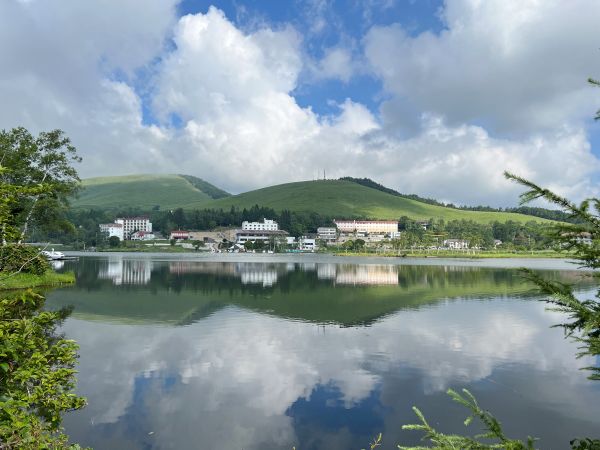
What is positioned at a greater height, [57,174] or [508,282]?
[57,174]

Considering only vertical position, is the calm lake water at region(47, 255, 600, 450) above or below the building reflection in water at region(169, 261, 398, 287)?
above

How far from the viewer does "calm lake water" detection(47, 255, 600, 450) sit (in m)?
15.9

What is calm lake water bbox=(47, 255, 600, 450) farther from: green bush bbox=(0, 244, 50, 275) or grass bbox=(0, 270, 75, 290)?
green bush bbox=(0, 244, 50, 275)

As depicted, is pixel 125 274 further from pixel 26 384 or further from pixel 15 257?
pixel 26 384

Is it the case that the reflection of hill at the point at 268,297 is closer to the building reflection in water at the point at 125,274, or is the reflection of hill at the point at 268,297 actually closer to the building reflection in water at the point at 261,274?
the building reflection in water at the point at 261,274

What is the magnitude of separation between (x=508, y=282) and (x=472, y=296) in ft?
73.9

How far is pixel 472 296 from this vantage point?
178ft

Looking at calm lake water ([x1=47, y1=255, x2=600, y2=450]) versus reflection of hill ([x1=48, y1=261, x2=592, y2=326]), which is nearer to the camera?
calm lake water ([x1=47, y1=255, x2=600, y2=450])

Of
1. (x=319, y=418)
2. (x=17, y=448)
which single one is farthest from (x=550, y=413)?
(x=17, y=448)

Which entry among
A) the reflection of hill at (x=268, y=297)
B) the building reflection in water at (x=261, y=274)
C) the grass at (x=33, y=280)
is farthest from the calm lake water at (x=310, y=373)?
the building reflection in water at (x=261, y=274)

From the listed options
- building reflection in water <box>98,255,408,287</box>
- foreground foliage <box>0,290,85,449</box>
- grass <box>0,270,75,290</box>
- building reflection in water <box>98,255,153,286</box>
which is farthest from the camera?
building reflection in water <box>98,255,408,287</box>

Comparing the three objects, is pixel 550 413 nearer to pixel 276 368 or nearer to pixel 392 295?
pixel 276 368

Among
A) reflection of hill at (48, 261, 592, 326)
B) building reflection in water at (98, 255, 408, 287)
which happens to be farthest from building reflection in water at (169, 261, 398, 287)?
reflection of hill at (48, 261, 592, 326)

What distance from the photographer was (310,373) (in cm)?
2244
